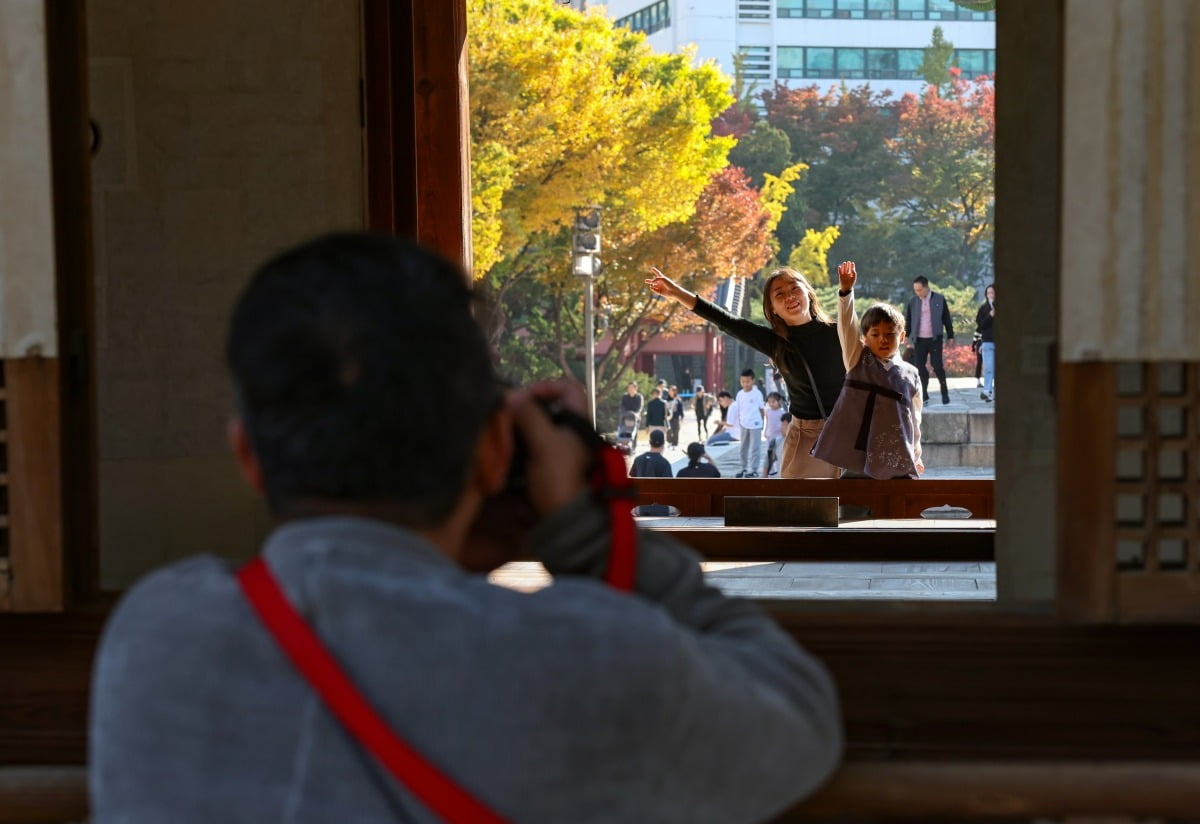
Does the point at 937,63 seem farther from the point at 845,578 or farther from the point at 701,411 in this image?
the point at 845,578

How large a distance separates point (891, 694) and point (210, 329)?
7.70 ft

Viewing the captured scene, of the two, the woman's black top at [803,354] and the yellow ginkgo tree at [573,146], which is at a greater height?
the yellow ginkgo tree at [573,146]

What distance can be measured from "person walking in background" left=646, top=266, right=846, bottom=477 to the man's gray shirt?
6.46m

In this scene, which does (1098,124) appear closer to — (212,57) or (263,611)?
(263,611)

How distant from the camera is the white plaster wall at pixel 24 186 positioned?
2406mm

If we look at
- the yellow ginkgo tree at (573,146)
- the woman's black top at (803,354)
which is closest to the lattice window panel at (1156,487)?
the woman's black top at (803,354)

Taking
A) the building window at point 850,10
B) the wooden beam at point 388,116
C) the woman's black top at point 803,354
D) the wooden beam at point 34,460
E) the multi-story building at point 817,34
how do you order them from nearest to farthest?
the wooden beam at point 34,460, the wooden beam at point 388,116, the woman's black top at point 803,354, the multi-story building at point 817,34, the building window at point 850,10

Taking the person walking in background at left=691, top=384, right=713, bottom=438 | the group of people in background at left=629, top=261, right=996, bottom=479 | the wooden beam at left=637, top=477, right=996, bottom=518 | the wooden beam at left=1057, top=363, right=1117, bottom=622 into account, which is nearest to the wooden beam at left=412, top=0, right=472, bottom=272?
the group of people in background at left=629, top=261, right=996, bottom=479

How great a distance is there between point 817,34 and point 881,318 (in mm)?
32537

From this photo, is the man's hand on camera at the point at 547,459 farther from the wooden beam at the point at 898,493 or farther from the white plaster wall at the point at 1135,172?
the wooden beam at the point at 898,493

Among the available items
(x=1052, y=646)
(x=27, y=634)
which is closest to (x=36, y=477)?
(x=27, y=634)

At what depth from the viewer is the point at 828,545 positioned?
255 inches

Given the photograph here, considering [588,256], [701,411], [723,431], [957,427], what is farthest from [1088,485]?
[701,411]

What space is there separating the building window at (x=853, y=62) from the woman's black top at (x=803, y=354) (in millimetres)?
30434
